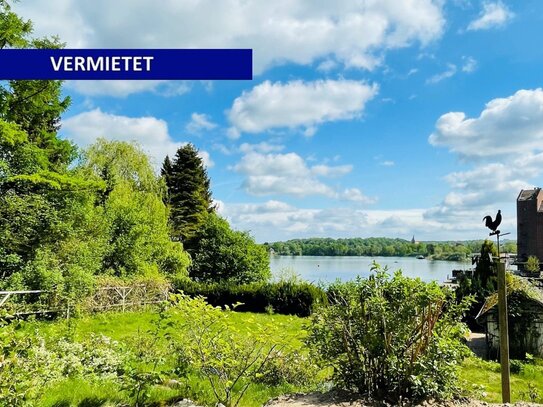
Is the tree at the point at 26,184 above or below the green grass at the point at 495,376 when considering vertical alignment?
above

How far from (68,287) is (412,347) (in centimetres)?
1454

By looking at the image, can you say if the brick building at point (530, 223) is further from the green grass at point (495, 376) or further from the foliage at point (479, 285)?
the green grass at point (495, 376)

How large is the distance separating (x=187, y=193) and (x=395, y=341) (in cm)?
3443

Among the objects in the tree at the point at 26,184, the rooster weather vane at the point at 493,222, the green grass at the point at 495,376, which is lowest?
the green grass at the point at 495,376

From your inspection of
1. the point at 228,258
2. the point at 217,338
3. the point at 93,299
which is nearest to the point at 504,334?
the point at 217,338

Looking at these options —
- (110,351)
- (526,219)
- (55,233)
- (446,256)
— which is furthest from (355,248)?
(110,351)

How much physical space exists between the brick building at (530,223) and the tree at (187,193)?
1370 inches

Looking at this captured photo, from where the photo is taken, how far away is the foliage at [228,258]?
1137 inches

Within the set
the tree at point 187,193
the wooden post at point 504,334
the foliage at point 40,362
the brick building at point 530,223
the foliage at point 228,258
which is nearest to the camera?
the foliage at point 40,362

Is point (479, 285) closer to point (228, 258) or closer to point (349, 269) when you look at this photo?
point (228, 258)

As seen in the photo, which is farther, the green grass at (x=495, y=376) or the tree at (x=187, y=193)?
the tree at (x=187, y=193)

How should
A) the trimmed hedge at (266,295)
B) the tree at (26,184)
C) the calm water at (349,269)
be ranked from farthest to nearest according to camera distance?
1. the trimmed hedge at (266,295)
2. the tree at (26,184)
3. the calm water at (349,269)

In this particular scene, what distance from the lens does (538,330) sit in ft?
39.0

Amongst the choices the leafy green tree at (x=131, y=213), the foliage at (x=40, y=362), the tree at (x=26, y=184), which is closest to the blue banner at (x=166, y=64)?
the foliage at (x=40, y=362)
